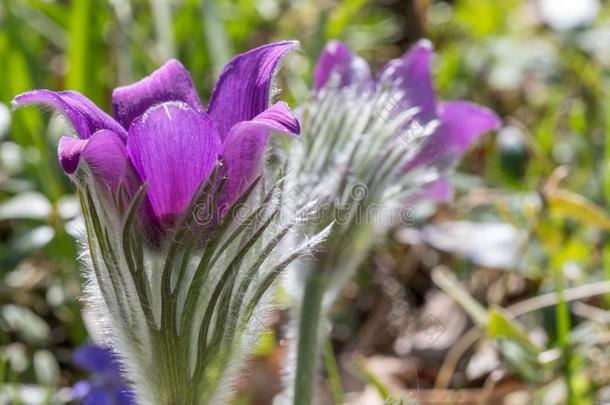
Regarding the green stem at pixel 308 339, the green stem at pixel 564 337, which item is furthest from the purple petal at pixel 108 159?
the green stem at pixel 564 337

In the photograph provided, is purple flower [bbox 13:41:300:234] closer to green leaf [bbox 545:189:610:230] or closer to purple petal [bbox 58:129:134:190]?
purple petal [bbox 58:129:134:190]

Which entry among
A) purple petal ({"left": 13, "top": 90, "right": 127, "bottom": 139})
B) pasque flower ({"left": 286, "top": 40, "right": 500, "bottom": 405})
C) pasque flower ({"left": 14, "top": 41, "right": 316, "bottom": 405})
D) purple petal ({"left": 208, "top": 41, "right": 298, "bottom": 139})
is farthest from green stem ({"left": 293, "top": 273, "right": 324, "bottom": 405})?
purple petal ({"left": 13, "top": 90, "right": 127, "bottom": 139})

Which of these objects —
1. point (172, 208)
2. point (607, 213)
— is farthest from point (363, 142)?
point (607, 213)

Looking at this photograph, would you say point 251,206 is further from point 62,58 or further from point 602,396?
point 62,58

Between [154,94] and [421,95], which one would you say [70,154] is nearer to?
[154,94]

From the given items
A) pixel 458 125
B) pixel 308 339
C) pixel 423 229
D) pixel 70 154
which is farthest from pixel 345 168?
pixel 423 229
